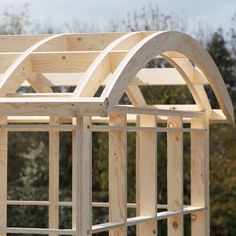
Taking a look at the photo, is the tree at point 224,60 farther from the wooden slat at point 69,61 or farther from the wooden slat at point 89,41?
the wooden slat at point 69,61

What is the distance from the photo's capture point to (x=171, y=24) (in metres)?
Result: 24.5

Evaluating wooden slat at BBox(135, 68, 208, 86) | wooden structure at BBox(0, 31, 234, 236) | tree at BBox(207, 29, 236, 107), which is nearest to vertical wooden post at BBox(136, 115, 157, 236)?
wooden structure at BBox(0, 31, 234, 236)

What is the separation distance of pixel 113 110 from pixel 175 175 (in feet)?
7.78

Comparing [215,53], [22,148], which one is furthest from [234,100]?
[22,148]

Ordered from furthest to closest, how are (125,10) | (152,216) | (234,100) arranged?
(125,10), (234,100), (152,216)

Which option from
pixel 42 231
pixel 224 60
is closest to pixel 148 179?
pixel 42 231

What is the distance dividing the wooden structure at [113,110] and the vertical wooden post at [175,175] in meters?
0.01

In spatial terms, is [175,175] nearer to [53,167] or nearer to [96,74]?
[53,167]

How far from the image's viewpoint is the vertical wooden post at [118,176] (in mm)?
9078

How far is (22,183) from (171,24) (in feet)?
18.3

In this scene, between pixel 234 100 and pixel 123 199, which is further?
pixel 234 100

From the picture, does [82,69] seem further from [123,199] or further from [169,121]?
[169,121]

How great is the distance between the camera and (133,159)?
840 inches

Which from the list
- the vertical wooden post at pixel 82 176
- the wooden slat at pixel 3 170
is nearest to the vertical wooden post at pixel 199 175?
the wooden slat at pixel 3 170
